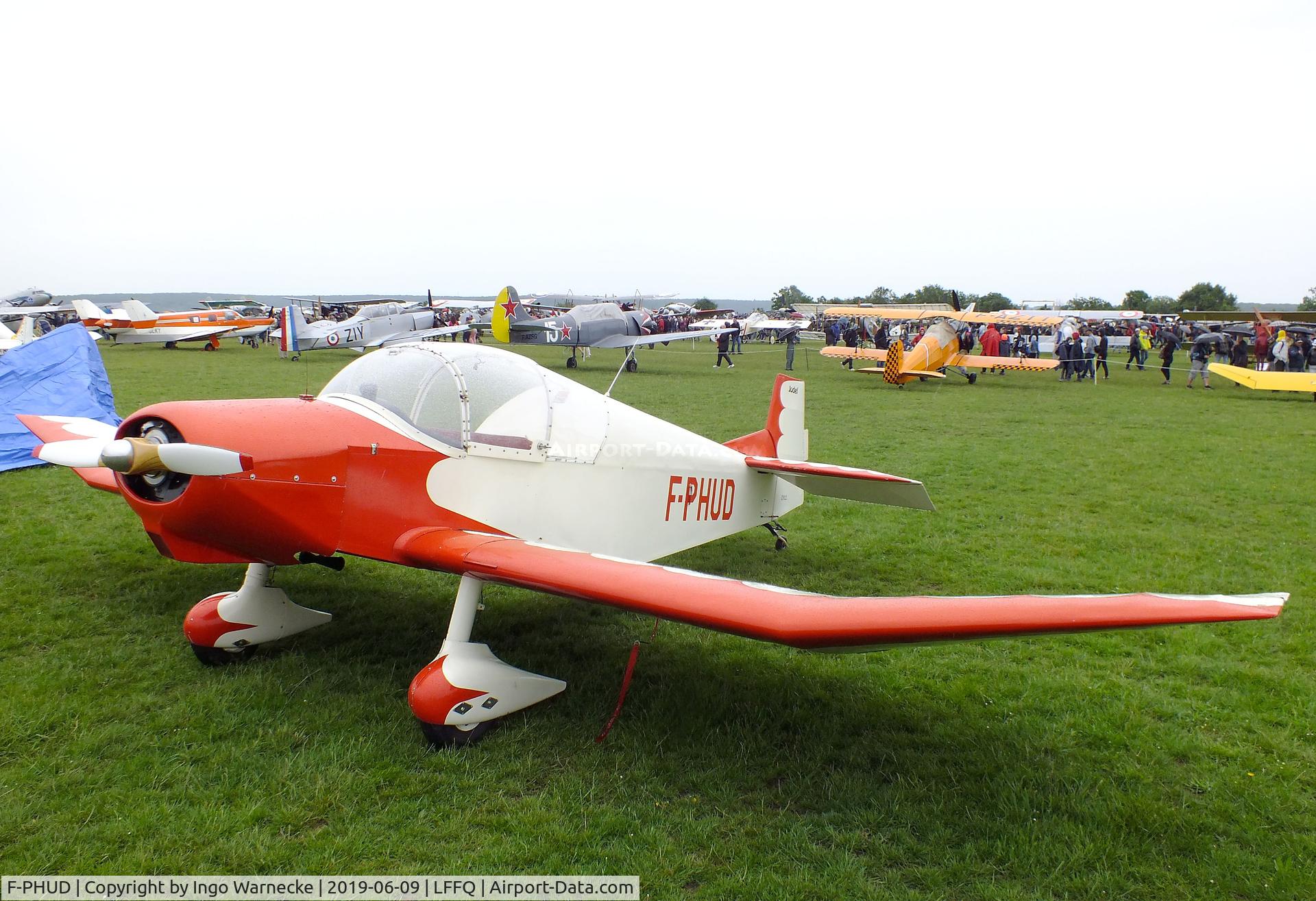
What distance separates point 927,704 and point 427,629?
3080 millimetres

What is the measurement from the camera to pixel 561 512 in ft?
15.5

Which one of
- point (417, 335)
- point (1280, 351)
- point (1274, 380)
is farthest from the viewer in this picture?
point (417, 335)

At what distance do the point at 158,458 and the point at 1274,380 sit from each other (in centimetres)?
2469

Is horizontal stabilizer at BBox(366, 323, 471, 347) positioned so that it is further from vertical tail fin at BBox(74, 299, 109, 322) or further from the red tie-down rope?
the red tie-down rope

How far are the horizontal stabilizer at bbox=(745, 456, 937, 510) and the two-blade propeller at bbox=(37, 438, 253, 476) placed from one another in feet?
11.6

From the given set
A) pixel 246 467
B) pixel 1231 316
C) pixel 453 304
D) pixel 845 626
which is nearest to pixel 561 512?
pixel 246 467

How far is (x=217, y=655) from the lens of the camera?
4.55 metres

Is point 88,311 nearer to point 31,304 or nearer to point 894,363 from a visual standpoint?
point 31,304

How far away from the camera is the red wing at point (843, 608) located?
9.48 feet

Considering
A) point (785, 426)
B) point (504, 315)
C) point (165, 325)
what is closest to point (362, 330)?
point (504, 315)

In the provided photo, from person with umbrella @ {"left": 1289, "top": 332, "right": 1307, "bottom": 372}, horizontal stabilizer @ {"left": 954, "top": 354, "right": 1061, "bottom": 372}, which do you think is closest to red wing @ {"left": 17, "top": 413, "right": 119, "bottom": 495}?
horizontal stabilizer @ {"left": 954, "top": 354, "right": 1061, "bottom": 372}

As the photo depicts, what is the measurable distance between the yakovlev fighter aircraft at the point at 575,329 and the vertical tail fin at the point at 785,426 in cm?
2000

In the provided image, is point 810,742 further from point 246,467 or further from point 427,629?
point 246,467

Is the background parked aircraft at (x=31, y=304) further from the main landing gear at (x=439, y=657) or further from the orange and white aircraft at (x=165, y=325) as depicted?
the main landing gear at (x=439, y=657)
